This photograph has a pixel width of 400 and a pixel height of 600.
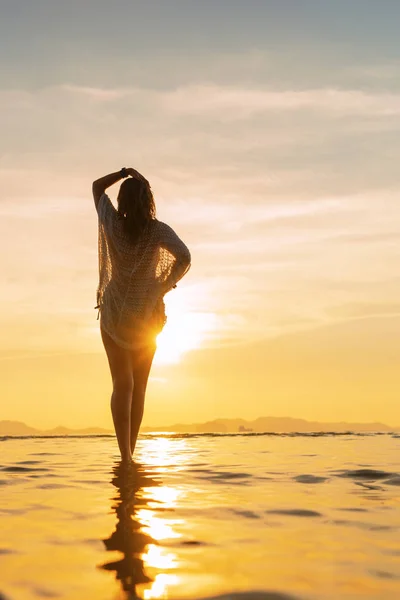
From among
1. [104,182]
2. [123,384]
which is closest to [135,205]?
[104,182]

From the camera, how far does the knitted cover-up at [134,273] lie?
686 centimetres

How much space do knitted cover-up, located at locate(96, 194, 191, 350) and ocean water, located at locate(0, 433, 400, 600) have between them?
4.93 feet

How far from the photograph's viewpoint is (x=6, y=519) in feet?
11.6

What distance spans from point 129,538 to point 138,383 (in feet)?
13.2

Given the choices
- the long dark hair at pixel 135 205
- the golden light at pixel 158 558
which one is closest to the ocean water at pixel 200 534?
the golden light at pixel 158 558

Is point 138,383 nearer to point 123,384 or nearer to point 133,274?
point 123,384

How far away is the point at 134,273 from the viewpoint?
22.9 feet

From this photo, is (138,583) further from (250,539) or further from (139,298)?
(139,298)

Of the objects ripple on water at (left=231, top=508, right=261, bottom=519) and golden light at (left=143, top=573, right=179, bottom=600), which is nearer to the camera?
golden light at (left=143, top=573, right=179, bottom=600)

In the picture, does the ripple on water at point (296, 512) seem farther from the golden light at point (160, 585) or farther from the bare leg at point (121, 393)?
the bare leg at point (121, 393)

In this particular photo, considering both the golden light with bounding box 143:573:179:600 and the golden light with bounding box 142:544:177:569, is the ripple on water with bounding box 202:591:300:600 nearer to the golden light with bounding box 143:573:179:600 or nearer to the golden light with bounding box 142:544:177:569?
the golden light with bounding box 143:573:179:600

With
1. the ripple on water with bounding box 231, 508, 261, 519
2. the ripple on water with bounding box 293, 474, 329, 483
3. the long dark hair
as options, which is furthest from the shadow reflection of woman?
the long dark hair

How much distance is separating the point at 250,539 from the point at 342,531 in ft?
1.66

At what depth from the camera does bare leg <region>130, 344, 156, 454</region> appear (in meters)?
6.95
